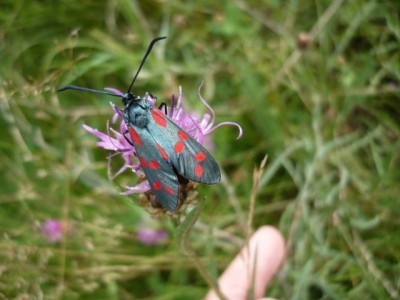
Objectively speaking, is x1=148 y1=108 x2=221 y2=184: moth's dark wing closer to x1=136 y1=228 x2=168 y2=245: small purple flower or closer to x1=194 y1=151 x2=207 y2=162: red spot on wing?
x1=194 y1=151 x2=207 y2=162: red spot on wing

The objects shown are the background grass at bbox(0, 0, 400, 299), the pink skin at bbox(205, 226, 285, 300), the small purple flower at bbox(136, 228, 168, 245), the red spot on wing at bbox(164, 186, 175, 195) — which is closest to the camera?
the red spot on wing at bbox(164, 186, 175, 195)

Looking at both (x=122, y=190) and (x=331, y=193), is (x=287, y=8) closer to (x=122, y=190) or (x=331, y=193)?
(x=331, y=193)

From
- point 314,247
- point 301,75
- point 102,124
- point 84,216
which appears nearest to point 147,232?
point 84,216

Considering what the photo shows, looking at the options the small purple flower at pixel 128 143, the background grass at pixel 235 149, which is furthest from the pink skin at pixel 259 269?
the small purple flower at pixel 128 143

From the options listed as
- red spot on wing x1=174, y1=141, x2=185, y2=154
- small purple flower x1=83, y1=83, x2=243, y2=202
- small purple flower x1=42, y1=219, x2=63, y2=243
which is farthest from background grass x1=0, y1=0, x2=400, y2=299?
red spot on wing x1=174, y1=141, x2=185, y2=154

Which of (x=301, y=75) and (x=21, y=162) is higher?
(x=301, y=75)

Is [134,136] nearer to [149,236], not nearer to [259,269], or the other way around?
[259,269]

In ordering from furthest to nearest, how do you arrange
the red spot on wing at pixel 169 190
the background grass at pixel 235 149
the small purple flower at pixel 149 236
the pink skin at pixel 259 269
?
1. the small purple flower at pixel 149 236
2. the background grass at pixel 235 149
3. the pink skin at pixel 259 269
4. the red spot on wing at pixel 169 190

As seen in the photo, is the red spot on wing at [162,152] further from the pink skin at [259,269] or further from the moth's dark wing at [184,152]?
the pink skin at [259,269]
